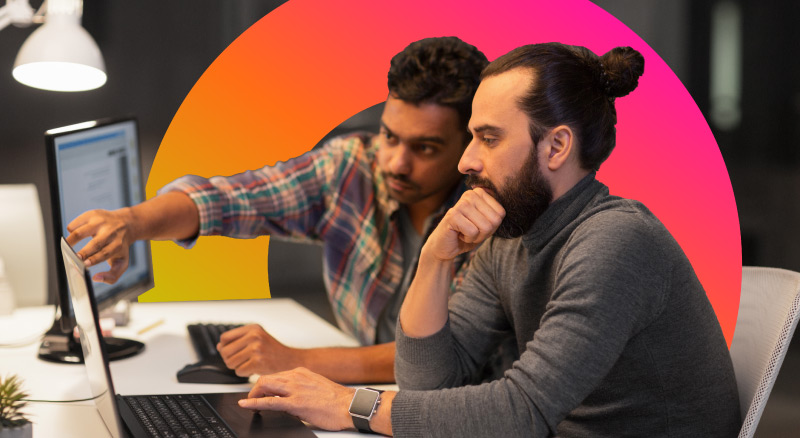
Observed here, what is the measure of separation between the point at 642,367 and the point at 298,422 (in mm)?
611

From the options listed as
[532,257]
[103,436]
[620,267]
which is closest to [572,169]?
[532,257]

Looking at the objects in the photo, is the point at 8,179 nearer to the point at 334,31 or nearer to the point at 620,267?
the point at 334,31

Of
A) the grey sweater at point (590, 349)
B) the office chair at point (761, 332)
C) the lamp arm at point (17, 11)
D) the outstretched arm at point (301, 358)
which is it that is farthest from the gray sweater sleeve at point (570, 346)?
the lamp arm at point (17, 11)

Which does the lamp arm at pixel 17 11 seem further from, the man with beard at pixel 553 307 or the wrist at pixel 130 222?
the man with beard at pixel 553 307

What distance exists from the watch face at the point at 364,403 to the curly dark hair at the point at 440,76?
916mm

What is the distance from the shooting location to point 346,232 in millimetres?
2342

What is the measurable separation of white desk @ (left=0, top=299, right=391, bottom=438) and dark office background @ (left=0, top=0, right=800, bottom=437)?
1.10m

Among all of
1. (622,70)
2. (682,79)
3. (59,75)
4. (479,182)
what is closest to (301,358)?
(479,182)

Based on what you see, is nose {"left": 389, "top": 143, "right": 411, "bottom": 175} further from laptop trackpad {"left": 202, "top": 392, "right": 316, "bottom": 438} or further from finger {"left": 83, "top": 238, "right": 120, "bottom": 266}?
laptop trackpad {"left": 202, "top": 392, "right": 316, "bottom": 438}

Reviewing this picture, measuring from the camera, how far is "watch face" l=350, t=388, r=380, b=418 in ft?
Answer: 4.26

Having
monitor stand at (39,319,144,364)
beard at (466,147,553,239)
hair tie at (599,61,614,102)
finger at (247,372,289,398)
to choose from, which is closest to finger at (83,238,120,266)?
monitor stand at (39,319,144,364)

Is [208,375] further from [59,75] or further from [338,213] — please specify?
[59,75]

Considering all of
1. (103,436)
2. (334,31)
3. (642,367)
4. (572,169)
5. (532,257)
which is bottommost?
(103,436)

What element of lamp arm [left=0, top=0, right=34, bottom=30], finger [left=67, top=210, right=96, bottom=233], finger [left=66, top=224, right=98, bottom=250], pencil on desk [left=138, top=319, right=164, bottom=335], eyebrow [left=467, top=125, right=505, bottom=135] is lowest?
pencil on desk [left=138, top=319, right=164, bottom=335]
